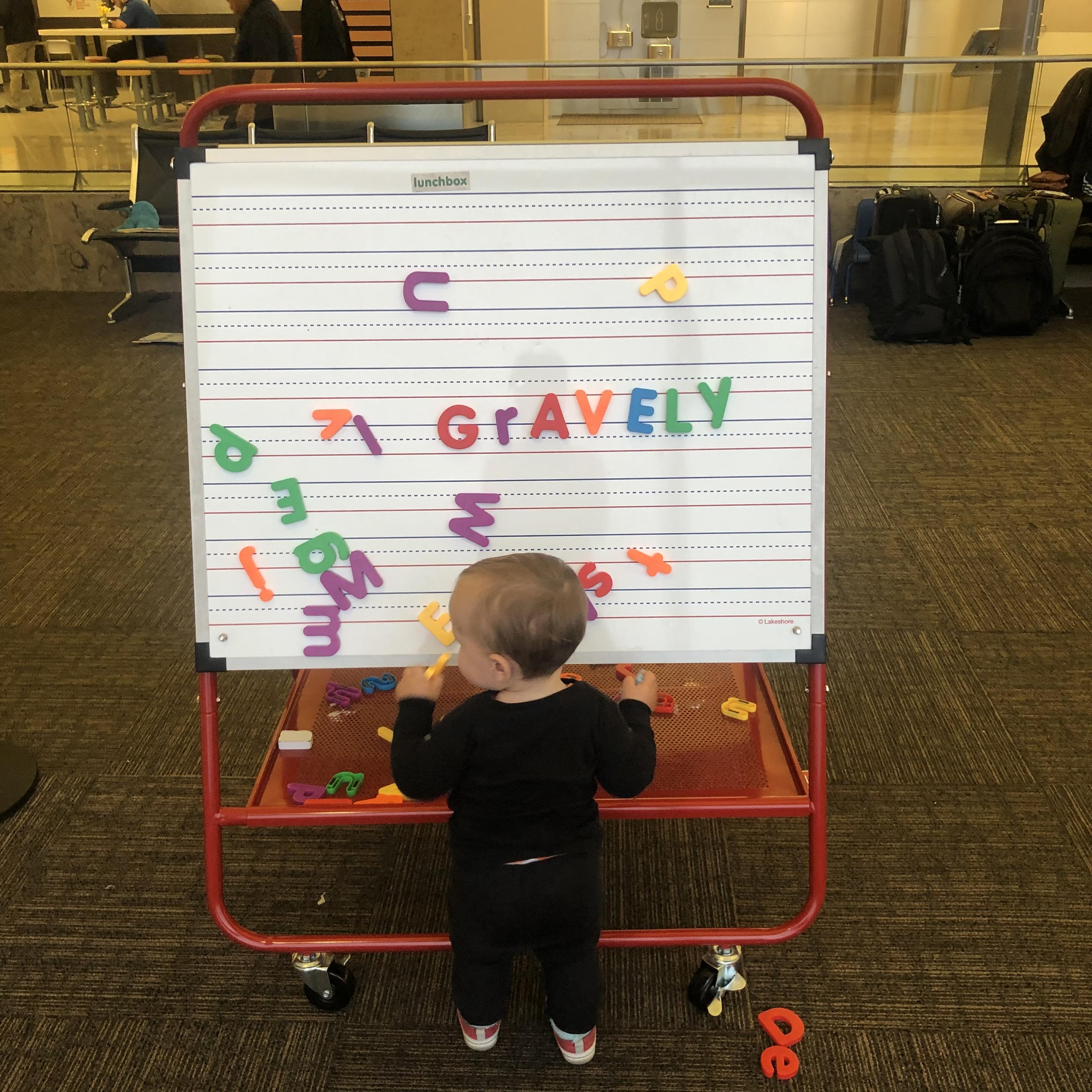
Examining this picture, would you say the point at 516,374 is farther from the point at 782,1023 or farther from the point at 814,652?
the point at 782,1023

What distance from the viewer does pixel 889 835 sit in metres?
2.03

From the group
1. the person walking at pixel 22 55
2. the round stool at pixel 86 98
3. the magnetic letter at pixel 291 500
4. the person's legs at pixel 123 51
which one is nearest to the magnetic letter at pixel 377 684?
the magnetic letter at pixel 291 500

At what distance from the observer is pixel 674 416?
149 centimetres

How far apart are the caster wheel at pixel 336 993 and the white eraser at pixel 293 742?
0.34m

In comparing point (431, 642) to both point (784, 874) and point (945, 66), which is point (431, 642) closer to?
point (784, 874)

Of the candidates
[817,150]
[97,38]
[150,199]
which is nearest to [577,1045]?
[817,150]

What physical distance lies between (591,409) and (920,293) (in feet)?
12.2

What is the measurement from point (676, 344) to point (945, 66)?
4.73 metres

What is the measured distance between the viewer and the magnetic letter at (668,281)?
4.76ft

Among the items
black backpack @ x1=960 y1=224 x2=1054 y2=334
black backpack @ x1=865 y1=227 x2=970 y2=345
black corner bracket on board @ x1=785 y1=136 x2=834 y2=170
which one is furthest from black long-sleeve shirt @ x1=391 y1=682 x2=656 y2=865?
black backpack @ x1=960 y1=224 x2=1054 y2=334

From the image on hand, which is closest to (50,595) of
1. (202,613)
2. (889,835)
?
(202,613)

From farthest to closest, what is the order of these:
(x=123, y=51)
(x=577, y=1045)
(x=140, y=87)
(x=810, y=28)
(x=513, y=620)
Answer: (x=810, y=28) < (x=123, y=51) < (x=140, y=87) < (x=577, y=1045) < (x=513, y=620)

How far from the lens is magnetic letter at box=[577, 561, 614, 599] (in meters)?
1.53

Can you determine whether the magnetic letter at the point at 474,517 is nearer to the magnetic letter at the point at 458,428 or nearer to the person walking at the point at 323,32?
the magnetic letter at the point at 458,428
